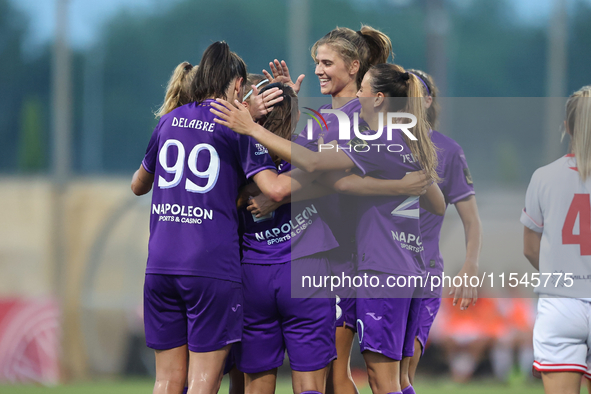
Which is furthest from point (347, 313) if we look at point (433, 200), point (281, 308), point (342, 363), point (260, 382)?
point (433, 200)

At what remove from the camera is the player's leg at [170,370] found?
11.1 ft

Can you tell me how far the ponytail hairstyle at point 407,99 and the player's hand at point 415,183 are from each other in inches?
1.8

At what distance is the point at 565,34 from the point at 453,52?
2.58 m

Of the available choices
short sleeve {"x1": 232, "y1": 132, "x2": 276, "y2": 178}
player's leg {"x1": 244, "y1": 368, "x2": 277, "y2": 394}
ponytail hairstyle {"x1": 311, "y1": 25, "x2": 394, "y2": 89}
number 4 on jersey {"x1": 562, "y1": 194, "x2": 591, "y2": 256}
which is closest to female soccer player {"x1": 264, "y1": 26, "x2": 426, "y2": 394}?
ponytail hairstyle {"x1": 311, "y1": 25, "x2": 394, "y2": 89}

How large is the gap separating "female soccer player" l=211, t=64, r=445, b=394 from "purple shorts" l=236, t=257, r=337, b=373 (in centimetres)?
24

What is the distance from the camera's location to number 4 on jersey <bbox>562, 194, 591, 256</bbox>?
349cm

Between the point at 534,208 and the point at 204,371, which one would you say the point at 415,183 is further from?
the point at 204,371

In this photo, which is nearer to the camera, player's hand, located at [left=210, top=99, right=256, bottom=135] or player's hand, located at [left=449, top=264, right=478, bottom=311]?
player's hand, located at [left=210, top=99, right=256, bottom=135]

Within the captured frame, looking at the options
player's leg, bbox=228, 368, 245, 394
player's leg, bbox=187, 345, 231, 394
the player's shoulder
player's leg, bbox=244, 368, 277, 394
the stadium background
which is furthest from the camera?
the stadium background

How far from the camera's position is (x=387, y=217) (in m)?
3.64

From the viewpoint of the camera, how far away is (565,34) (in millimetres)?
15188

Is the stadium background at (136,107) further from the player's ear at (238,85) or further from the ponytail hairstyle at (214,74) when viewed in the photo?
the ponytail hairstyle at (214,74)

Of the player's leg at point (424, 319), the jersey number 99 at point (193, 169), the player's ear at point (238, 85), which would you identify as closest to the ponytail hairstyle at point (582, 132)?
the player's leg at point (424, 319)

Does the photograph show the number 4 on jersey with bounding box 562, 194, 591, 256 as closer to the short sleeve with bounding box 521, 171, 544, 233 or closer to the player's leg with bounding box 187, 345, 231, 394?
the short sleeve with bounding box 521, 171, 544, 233
